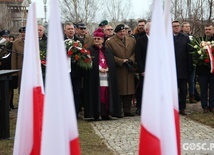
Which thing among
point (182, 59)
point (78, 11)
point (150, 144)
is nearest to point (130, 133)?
point (182, 59)

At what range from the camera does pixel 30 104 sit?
9.81 feet

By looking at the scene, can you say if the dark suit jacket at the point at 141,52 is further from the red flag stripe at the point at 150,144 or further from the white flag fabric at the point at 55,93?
the white flag fabric at the point at 55,93

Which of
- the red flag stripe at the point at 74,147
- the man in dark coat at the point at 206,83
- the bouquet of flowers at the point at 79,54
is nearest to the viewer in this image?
the red flag stripe at the point at 74,147

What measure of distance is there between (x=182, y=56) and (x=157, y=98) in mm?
6190

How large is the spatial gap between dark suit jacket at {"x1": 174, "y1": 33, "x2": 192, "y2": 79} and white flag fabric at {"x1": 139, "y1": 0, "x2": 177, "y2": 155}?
19.8 ft

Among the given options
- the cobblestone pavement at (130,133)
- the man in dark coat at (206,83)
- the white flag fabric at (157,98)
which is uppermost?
the white flag fabric at (157,98)

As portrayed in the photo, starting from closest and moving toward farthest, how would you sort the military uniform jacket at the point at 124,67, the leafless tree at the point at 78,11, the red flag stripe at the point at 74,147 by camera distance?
the red flag stripe at the point at 74,147 → the military uniform jacket at the point at 124,67 → the leafless tree at the point at 78,11

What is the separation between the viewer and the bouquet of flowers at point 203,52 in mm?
8328

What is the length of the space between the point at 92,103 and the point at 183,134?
7.20 feet

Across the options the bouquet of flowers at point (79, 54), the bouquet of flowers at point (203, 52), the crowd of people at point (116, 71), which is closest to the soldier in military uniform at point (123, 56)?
the crowd of people at point (116, 71)

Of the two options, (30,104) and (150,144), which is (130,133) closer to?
(30,104)

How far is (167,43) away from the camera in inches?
112

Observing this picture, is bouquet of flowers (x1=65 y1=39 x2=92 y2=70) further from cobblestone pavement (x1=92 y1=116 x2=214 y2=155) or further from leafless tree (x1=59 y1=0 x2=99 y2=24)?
leafless tree (x1=59 y1=0 x2=99 y2=24)

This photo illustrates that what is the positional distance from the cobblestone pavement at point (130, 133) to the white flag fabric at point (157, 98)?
3.00m
